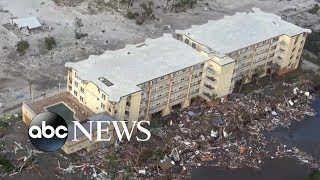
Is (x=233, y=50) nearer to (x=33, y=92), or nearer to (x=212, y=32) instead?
(x=212, y=32)

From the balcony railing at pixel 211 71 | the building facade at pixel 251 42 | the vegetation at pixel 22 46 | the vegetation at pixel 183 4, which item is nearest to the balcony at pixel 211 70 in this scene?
the balcony railing at pixel 211 71

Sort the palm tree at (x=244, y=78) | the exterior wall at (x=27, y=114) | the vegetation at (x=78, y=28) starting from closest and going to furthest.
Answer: the exterior wall at (x=27, y=114)
the palm tree at (x=244, y=78)
the vegetation at (x=78, y=28)

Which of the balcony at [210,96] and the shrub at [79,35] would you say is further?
the shrub at [79,35]

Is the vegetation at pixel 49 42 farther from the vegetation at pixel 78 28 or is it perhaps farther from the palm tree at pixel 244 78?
the palm tree at pixel 244 78

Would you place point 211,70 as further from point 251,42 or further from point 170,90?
point 251,42

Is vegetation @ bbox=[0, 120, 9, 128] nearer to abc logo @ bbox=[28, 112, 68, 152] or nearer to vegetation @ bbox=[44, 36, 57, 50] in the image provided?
abc logo @ bbox=[28, 112, 68, 152]

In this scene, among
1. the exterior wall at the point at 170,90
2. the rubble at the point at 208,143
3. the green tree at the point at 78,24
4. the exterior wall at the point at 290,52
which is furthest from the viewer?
the green tree at the point at 78,24

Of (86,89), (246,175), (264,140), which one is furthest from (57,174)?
(264,140)

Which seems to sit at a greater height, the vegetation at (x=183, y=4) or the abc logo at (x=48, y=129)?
the abc logo at (x=48, y=129)
